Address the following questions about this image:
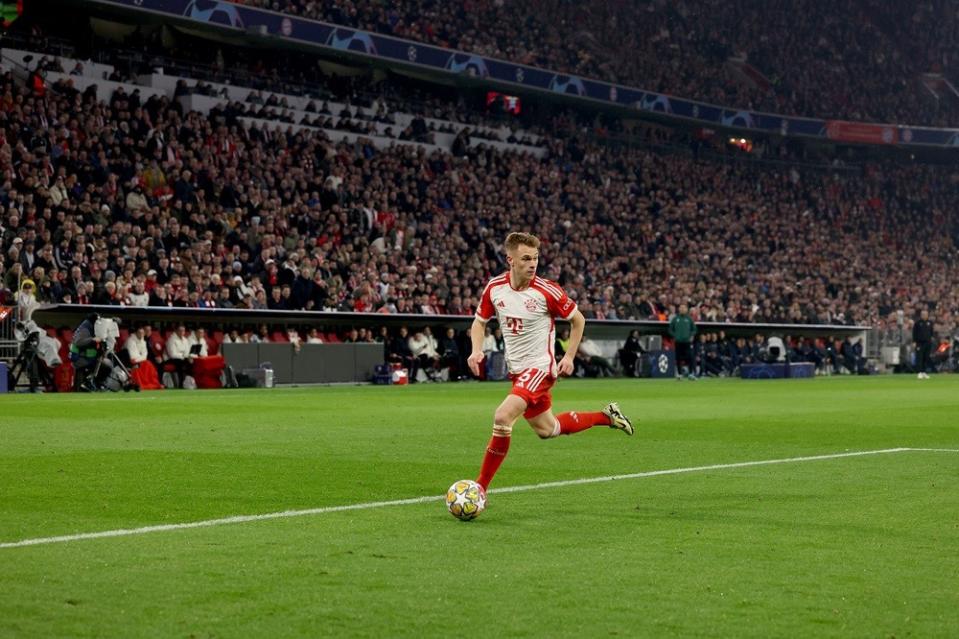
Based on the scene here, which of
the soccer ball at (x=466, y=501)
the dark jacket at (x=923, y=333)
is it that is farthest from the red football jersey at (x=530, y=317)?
the dark jacket at (x=923, y=333)

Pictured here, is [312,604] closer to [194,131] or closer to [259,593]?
[259,593]

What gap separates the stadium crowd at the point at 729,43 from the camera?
54.0 m

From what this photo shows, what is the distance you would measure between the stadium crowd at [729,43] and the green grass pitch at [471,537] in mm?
36224

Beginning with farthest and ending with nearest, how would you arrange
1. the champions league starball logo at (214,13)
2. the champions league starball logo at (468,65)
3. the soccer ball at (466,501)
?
the champions league starball logo at (468,65)
the champions league starball logo at (214,13)
the soccer ball at (466,501)

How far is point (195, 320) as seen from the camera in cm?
3228

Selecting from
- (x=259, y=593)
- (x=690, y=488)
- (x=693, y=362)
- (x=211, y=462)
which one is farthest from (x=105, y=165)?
(x=259, y=593)

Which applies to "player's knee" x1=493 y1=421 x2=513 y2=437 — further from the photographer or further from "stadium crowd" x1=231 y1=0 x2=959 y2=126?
"stadium crowd" x1=231 y1=0 x2=959 y2=126

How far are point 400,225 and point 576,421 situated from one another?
31016 mm

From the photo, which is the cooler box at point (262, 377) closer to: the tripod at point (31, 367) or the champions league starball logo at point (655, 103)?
the tripod at point (31, 367)

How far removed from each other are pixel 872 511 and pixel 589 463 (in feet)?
12.9

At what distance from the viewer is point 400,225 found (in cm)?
4147

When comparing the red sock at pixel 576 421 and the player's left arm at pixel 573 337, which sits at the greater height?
the player's left arm at pixel 573 337

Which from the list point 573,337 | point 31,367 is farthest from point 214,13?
point 573,337

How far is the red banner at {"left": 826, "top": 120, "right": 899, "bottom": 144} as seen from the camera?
69.1 metres
